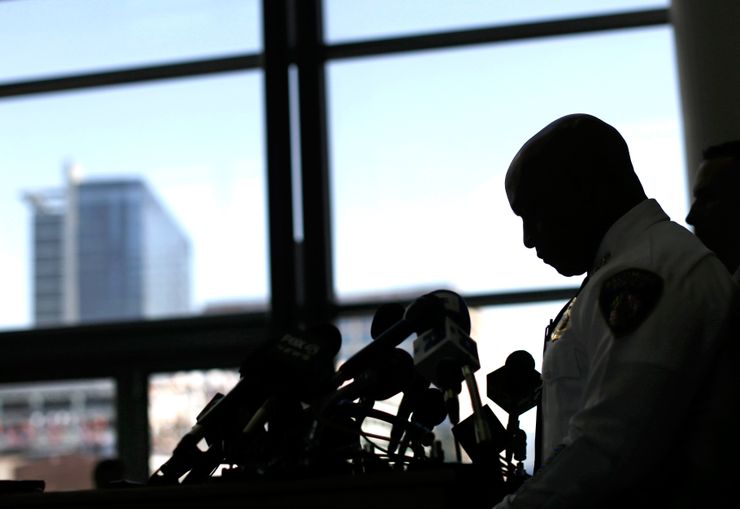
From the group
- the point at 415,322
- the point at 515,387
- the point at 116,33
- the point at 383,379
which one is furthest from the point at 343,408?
the point at 116,33

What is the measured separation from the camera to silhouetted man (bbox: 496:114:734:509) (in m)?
1.60

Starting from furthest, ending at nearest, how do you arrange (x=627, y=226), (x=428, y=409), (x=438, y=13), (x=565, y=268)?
(x=438, y=13)
(x=428, y=409)
(x=565, y=268)
(x=627, y=226)

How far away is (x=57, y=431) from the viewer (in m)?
6.81

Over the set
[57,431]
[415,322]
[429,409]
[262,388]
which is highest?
[415,322]

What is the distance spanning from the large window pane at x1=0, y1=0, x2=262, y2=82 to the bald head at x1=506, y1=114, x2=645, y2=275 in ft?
17.7

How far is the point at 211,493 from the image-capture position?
1.62 metres

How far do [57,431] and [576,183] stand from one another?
5567 millimetres

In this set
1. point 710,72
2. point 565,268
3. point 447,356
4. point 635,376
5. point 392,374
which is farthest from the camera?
point 710,72

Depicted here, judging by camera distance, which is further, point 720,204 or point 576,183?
point 720,204

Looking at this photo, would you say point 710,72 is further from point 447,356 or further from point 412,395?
point 447,356

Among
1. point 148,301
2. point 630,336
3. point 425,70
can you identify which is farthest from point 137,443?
point 630,336

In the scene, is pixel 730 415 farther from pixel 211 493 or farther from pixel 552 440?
pixel 211 493

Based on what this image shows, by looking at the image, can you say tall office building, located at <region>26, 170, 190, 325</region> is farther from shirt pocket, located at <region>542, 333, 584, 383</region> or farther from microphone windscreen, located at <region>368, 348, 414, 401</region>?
shirt pocket, located at <region>542, 333, 584, 383</region>

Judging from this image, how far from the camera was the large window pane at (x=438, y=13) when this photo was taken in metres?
6.79
